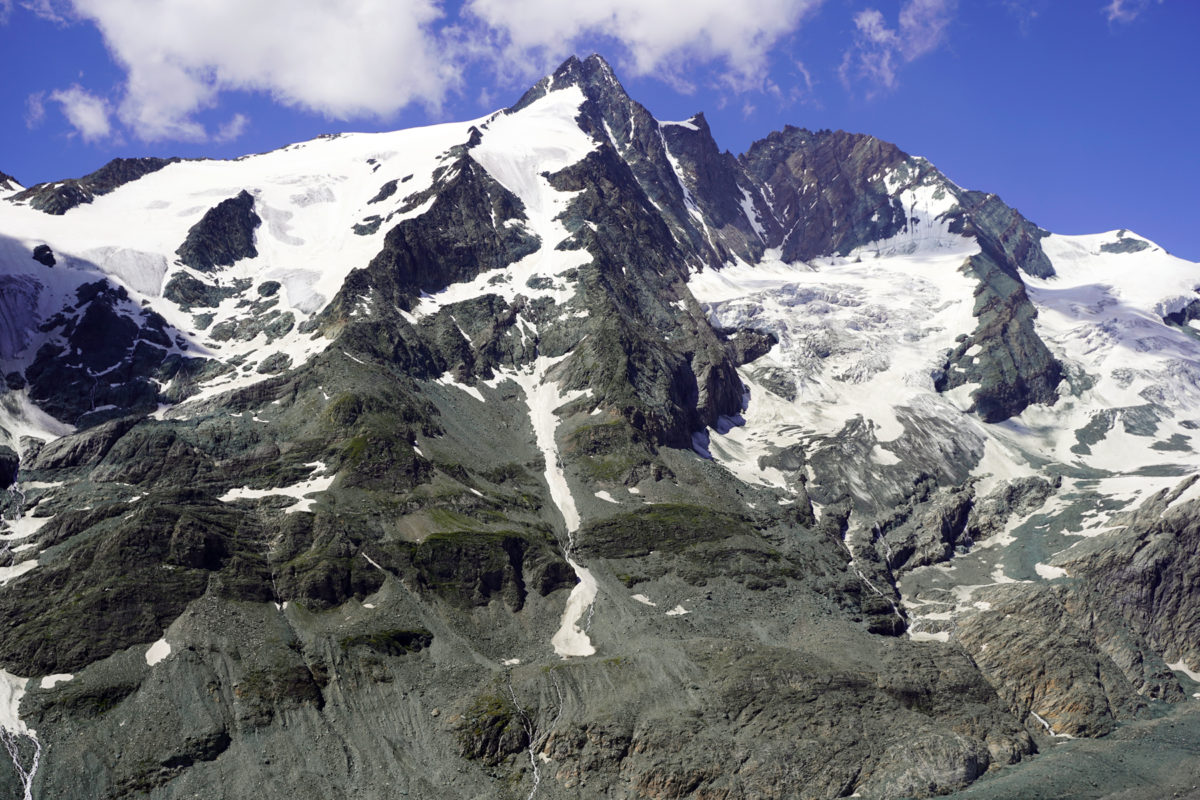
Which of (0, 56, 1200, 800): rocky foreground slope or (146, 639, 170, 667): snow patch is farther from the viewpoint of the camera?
(146, 639, 170, 667): snow patch

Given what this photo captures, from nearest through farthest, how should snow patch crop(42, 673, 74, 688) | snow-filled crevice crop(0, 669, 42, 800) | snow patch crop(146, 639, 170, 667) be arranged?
1. snow-filled crevice crop(0, 669, 42, 800)
2. snow patch crop(42, 673, 74, 688)
3. snow patch crop(146, 639, 170, 667)

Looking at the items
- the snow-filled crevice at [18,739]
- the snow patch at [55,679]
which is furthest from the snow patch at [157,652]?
the snow-filled crevice at [18,739]

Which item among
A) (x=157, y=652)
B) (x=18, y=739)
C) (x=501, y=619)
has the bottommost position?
(x=18, y=739)

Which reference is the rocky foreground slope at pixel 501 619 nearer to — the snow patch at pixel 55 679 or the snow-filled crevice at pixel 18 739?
the snow patch at pixel 55 679

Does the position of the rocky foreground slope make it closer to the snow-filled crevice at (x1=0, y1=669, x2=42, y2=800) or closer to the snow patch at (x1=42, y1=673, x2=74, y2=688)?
the snow patch at (x1=42, y1=673, x2=74, y2=688)

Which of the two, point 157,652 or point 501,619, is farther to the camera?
point 501,619

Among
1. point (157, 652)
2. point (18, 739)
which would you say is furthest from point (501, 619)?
point (18, 739)

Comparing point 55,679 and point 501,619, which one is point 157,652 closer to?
point 55,679

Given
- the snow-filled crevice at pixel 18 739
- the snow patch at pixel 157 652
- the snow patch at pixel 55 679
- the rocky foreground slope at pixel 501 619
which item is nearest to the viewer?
the snow-filled crevice at pixel 18 739

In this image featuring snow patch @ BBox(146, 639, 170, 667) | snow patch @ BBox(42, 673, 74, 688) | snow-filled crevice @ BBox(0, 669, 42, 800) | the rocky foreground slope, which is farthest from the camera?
snow patch @ BBox(146, 639, 170, 667)

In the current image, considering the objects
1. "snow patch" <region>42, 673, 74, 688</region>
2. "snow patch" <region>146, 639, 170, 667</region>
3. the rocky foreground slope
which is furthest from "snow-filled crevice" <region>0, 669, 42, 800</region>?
"snow patch" <region>146, 639, 170, 667</region>

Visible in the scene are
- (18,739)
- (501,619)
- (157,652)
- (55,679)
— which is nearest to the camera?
(18,739)

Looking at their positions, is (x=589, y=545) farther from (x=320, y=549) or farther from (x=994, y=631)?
(x=994, y=631)
